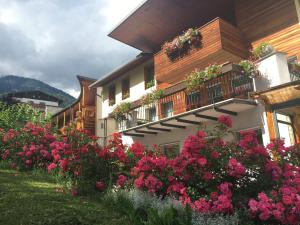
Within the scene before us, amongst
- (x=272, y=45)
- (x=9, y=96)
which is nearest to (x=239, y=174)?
(x=272, y=45)

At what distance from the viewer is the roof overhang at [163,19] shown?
1527cm

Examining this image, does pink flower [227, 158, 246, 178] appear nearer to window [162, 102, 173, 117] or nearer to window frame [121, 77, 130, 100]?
window [162, 102, 173, 117]

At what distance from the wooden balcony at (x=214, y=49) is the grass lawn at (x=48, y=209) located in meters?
8.41

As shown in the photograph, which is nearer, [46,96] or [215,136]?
[215,136]

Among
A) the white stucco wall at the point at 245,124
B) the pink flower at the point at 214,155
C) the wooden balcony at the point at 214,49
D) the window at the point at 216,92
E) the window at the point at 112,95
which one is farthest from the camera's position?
the window at the point at 112,95

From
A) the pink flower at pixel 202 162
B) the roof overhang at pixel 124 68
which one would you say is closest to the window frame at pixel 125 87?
the roof overhang at pixel 124 68

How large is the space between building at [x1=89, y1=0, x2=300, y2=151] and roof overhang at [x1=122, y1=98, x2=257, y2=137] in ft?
0.12

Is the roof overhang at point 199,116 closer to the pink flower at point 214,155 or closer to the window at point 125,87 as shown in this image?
the pink flower at point 214,155

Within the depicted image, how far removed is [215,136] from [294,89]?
12.7 feet

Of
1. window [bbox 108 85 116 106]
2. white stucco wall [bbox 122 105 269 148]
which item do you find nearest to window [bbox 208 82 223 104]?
white stucco wall [bbox 122 105 269 148]

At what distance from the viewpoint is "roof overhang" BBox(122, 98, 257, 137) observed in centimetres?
1115

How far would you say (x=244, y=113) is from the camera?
1195cm

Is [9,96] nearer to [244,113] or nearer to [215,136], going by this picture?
[244,113]

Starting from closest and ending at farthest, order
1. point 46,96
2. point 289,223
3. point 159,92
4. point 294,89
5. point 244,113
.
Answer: point 289,223 → point 294,89 → point 244,113 → point 159,92 → point 46,96
